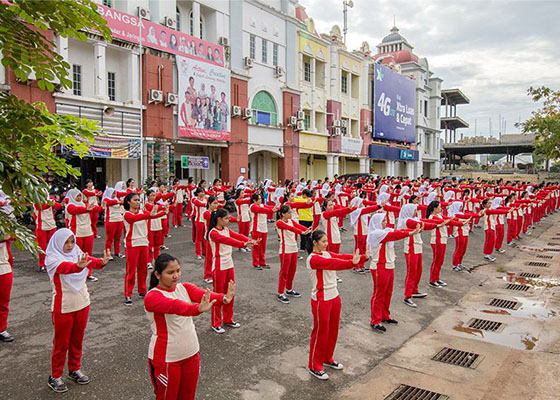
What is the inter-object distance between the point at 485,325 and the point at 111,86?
17.6m

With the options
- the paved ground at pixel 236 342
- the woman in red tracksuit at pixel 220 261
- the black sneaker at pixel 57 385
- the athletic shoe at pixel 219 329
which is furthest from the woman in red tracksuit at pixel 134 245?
the black sneaker at pixel 57 385

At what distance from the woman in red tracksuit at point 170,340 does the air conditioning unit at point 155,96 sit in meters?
16.8

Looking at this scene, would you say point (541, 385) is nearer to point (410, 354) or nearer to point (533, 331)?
point (410, 354)

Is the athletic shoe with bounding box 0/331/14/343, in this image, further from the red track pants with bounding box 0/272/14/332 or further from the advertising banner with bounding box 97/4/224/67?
the advertising banner with bounding box 97/4/224/67

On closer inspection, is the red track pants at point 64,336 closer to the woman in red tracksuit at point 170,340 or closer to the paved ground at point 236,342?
the paved ground at point 236,342

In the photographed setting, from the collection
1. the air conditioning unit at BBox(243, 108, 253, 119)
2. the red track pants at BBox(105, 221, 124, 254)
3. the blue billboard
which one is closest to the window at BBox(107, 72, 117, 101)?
the air conditioning unit at BBox(243, 108, 253, 119)

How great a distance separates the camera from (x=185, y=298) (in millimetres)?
3627

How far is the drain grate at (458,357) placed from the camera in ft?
17.1

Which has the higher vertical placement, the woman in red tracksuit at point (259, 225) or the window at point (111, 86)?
the window at point (111, 86)

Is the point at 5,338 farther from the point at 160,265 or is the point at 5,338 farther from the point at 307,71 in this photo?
the point at 307,71

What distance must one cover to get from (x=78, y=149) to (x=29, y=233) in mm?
734

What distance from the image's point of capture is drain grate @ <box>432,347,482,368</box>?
5199 millimetres

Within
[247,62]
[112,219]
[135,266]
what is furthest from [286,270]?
[247,62]

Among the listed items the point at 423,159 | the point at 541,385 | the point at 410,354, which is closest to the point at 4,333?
the point at 410,354
